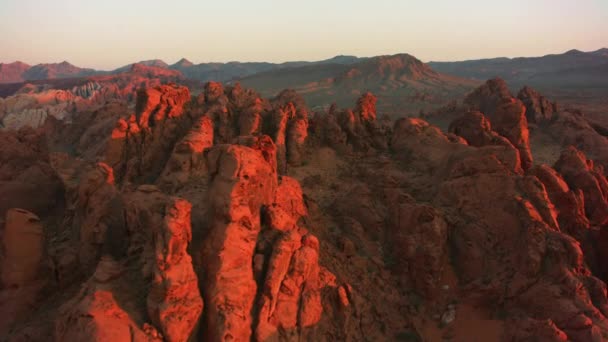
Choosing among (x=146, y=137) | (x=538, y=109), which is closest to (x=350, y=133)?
(x=146, y=137)

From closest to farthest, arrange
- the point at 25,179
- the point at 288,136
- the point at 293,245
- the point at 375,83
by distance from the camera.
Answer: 1. the point at 293,245
2. the point at 25,179
3. the point at 288,136
4. the point at 375,83

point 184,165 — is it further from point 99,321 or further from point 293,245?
point 99,321

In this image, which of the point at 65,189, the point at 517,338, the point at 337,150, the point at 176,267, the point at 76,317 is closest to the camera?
the point at 76,317

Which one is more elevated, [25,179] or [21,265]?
[25,179]

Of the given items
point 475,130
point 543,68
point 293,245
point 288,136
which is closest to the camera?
point 293,245

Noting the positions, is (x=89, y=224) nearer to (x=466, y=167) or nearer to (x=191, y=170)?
(x=191, y=170)

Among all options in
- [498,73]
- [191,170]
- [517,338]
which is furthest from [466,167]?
[498,73]

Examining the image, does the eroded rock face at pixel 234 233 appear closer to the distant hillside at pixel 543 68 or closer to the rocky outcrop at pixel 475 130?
the rocky outcrop at pixel 475 130

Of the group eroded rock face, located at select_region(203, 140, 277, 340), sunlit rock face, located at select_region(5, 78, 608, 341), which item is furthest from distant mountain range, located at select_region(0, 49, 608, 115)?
eroded rock face, located at select_region(203, 140, 277, 340)
